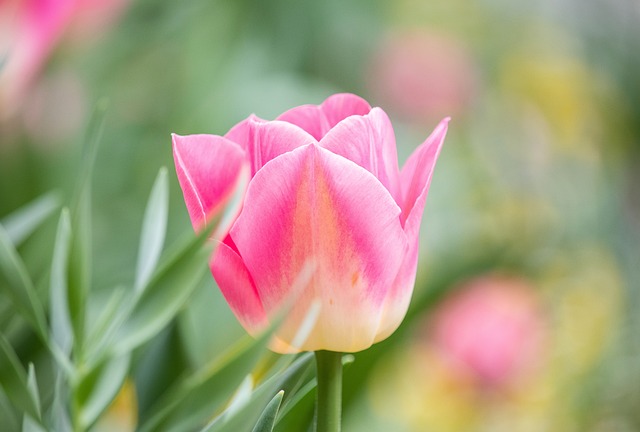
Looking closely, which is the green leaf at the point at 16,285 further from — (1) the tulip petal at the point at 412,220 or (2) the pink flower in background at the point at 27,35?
(2) the pink flower in background at the point at 27,35

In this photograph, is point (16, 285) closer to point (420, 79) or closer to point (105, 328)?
point (105, 328)

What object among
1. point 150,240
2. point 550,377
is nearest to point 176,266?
point 150,240

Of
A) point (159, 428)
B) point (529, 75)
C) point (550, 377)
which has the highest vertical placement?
point (159, 428)

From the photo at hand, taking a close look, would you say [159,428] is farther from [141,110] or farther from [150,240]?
[141,110]

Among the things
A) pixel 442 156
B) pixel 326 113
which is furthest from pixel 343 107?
pixel 442 156

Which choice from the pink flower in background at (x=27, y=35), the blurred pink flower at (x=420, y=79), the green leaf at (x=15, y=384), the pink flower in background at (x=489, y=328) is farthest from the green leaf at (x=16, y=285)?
the blurred pink flower at (x=420, y=79)

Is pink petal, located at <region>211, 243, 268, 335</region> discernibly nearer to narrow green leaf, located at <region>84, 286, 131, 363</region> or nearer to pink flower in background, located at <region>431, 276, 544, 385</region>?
narrow green leaf, located at <region>84, 286, 131, 363</region>

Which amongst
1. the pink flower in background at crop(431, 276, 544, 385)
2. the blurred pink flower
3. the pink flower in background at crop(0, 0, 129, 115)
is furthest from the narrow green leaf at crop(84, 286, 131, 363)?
the blurred pink flower
